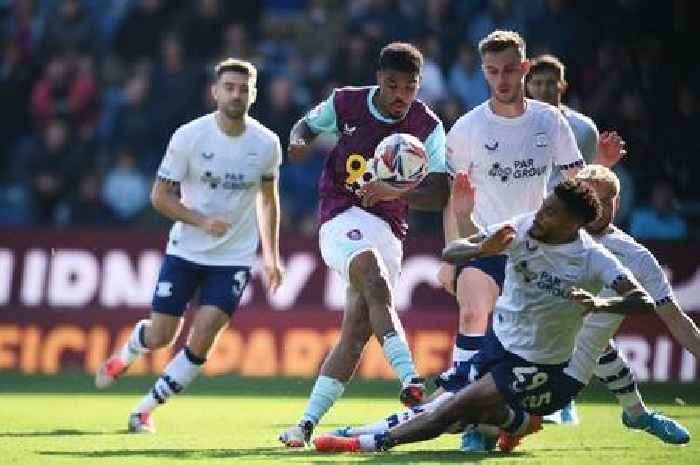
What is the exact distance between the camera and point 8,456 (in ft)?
31.0

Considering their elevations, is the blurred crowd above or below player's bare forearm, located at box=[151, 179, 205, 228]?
above

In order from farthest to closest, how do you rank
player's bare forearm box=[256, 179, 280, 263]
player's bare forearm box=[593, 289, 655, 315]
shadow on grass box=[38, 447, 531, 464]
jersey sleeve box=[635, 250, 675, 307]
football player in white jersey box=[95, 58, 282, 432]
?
player's bare forearm box=[256, 179, 280, 263] < football player in white jersey box=[95, 58, 282, 432] < jersey sleeve box=[635, 250, 675, 307] < shadow on grass box=[38, 447, 531, 464] < player's bare forearm box=[593, 289, 655, 315]

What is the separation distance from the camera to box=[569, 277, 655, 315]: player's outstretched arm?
8.69 m

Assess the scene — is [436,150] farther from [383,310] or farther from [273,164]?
[273,164]

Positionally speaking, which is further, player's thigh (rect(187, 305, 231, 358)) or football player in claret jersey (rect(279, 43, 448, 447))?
player's thigh (rect(187, 305, 231, 358))

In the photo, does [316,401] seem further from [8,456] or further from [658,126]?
[658,126]

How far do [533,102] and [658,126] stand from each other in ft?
26.3

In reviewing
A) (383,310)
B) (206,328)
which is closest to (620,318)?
(383,310)

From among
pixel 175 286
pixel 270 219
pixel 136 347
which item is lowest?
pixel 136 347

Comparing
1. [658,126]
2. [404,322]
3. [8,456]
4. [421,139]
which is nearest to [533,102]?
[421,139]

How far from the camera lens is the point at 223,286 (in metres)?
12.5

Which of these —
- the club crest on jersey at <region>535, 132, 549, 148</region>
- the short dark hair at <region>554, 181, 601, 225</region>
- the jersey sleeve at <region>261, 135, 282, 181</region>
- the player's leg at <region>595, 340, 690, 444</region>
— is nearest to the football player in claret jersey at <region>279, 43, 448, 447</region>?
the club crest on jersey at <region>535, 132, 549, 148</region>

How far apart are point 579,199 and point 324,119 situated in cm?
225

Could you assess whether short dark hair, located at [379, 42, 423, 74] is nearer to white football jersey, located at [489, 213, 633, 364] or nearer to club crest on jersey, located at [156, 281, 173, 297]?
white football jersey, located at [489, 213, 633, 364]
